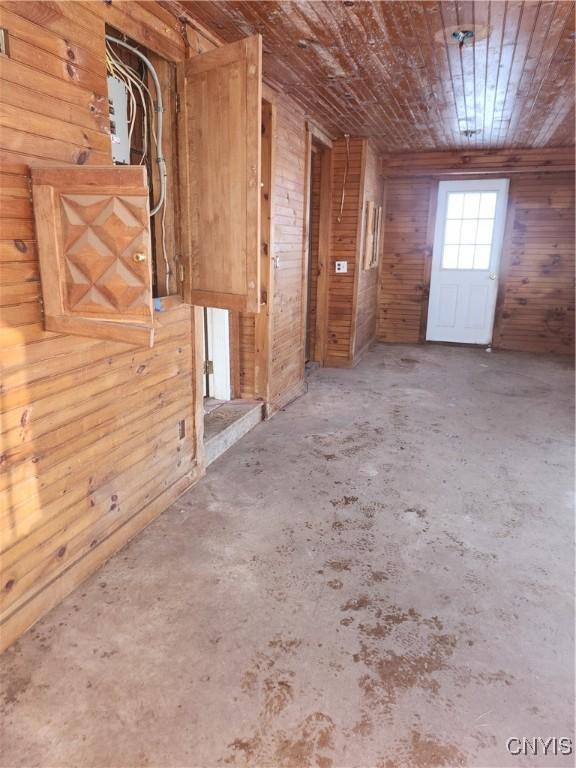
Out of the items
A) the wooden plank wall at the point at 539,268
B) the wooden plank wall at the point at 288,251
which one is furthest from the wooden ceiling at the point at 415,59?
the wooden plank wall at the point at 539,268

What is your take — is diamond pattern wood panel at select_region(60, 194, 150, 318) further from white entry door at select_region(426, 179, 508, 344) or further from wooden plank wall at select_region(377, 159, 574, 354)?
white entry door at select_region(426, 179, 508, 344)

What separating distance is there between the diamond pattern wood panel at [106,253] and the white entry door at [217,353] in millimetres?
2039

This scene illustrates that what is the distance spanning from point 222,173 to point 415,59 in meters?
1.69

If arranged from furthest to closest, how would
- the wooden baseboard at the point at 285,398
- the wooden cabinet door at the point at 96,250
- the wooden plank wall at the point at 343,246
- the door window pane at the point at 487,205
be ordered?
the door window pane at the point at 487,205 → the wooden plank wall at the point at 343,246 → the wooden baseboard at the point at 285,398 → the wooden cabinet door at the point at 96,250

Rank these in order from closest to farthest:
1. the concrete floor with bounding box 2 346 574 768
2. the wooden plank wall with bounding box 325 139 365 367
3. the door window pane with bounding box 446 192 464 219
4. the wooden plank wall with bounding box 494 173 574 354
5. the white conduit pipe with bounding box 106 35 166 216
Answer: the concrete floor with bounding box 2 346 574 768 → the white conduit pipe with bounding box 106 35 166 216 → the wooden plank wall with bounding box 325 139 365 367 → the wooden plank wall with bounding box 494 173 574 354 → the door window pane with bounding box 446 192 464 219

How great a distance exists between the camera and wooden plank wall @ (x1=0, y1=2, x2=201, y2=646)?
5.17 feet

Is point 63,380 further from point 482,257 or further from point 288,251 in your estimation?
point 482,257

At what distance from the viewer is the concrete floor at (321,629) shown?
1413mm

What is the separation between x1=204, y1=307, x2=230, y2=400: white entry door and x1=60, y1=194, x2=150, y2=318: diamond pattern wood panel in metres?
2.04

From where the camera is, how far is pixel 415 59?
3.02 meters

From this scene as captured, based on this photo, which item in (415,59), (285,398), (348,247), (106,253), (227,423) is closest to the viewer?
(106,253)

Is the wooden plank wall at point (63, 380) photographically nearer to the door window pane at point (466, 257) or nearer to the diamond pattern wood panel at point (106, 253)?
the diamond pattern wood panel at point (106, 253)

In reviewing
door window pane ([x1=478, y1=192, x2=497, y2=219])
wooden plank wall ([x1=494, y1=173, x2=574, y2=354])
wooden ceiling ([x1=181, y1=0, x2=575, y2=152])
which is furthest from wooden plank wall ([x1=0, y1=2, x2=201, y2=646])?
wooden plank wall ([x1=494, y1=173, x2=574, y2=354])

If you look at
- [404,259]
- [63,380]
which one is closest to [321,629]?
[63,380]
